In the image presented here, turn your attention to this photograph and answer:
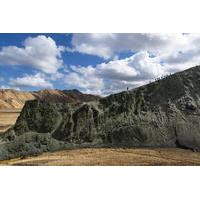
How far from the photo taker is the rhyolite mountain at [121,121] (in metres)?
9.37

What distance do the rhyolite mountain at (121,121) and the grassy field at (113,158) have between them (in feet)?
0.71

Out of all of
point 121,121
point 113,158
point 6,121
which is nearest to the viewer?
point 113,158

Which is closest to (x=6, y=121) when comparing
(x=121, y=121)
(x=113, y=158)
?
(x=121, y=121)

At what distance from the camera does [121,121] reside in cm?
961

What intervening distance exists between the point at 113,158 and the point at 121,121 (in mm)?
1095

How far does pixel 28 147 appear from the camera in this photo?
9531 mm

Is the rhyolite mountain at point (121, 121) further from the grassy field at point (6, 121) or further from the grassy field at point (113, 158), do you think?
the grassy field at point (6, 121)

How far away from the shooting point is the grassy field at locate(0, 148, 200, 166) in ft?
28.5

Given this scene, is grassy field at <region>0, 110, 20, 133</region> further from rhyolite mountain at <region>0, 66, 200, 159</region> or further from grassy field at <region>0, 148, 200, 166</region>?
grassy field at <region>0, 148, 200, 166</region>

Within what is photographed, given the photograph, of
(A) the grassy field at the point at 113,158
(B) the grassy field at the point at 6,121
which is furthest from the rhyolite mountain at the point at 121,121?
(B) the grassy field at the point at 6,121

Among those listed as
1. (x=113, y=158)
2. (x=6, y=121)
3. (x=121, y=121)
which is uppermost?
(x=6, y=121)

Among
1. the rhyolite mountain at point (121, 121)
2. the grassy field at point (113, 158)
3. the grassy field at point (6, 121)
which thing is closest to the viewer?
the grassy field at point (113, 158)

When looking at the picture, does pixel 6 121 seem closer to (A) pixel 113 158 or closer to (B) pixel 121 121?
(B) pixel 121 121
